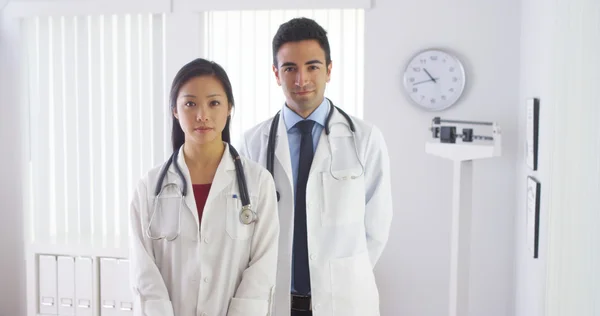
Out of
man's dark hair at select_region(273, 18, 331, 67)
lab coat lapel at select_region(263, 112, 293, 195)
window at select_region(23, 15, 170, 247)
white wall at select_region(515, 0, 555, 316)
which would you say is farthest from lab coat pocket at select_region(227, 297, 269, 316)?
window at select_region(23, 15, 170, 247)

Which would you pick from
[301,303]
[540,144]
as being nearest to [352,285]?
[301,303]

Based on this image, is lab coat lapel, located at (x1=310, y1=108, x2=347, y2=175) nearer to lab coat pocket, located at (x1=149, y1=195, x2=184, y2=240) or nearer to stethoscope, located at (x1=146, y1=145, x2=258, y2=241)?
stethoscope, located at (x1=146, y1=145, x2=258, y2=241)

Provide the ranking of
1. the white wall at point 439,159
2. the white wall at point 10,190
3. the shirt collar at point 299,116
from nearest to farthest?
the shirt collar at point 299,116, the white wall at point 439,159, the white wall at point 10,190

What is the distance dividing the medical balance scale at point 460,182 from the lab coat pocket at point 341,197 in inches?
51.0

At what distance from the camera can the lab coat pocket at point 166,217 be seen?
1.83 meters

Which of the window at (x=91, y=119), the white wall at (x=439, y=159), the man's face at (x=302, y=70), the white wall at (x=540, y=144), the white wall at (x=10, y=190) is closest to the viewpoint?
the man's face at (x=302, y=70)

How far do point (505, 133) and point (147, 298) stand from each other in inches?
93.5

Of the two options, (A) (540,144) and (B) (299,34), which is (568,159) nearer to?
(A) (540,144)

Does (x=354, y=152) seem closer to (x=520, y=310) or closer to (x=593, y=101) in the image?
(x=593, y=101)

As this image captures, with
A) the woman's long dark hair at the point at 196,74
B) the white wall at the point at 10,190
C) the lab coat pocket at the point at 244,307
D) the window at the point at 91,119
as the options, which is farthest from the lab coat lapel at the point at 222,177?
the white wall at the point at 10,190

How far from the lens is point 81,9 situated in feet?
13.0

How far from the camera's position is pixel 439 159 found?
3.70m

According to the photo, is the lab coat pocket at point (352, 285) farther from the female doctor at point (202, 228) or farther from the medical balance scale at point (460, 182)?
the medical balance scale at point (460, 182)

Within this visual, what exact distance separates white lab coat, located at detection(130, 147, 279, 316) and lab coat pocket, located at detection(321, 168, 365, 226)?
234mm
